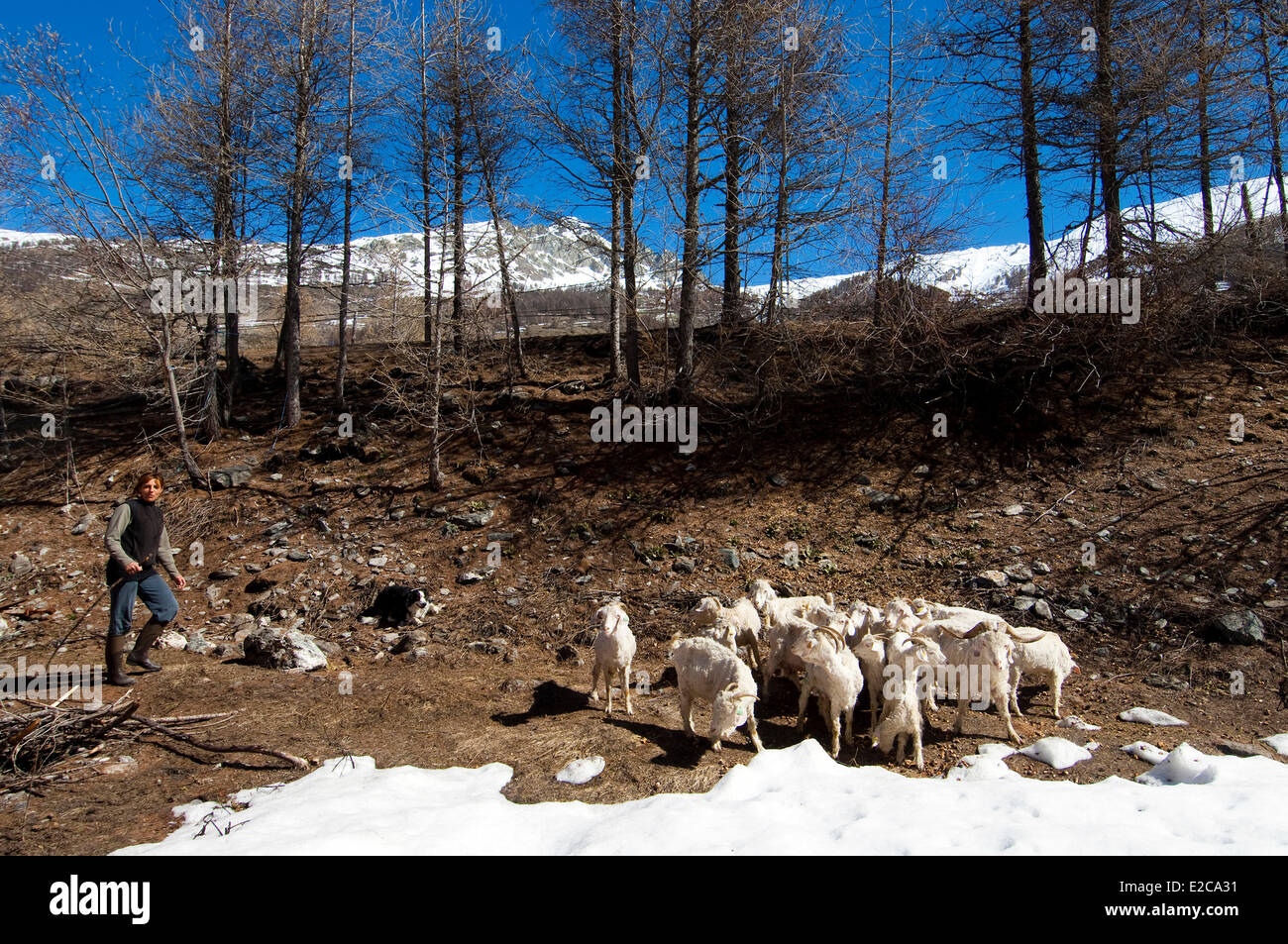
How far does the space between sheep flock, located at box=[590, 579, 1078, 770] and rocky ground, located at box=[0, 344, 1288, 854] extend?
30cm

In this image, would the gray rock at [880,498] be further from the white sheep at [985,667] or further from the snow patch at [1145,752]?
the snow patch at [1145,752]

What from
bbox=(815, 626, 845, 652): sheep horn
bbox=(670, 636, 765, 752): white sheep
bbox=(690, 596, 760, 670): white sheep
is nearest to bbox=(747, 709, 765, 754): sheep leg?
bbox=(670, 636, 765, 752): white sheep

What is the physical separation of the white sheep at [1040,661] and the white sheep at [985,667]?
2.2 inches

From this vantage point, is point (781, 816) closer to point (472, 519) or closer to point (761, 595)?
point (761, 595)

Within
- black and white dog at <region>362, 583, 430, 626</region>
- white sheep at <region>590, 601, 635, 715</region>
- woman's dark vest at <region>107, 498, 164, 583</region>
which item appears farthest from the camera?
black and white dog at <region>362, 583, 430, 626</region>

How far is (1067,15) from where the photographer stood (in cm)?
1227

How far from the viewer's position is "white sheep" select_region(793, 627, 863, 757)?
5398 millimetres

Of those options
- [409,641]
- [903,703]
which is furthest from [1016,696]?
[409,641]

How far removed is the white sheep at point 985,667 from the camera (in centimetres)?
560

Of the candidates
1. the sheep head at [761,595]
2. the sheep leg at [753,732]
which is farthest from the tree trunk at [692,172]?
the sheep leg at [753,732]

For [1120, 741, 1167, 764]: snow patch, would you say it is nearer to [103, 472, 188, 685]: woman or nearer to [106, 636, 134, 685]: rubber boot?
[103, 472, 188, 685]: woman

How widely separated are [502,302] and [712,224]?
5316 millimetres

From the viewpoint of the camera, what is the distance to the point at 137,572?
20.9ft

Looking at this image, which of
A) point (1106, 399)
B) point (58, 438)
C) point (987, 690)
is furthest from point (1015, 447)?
point (58, 438)
